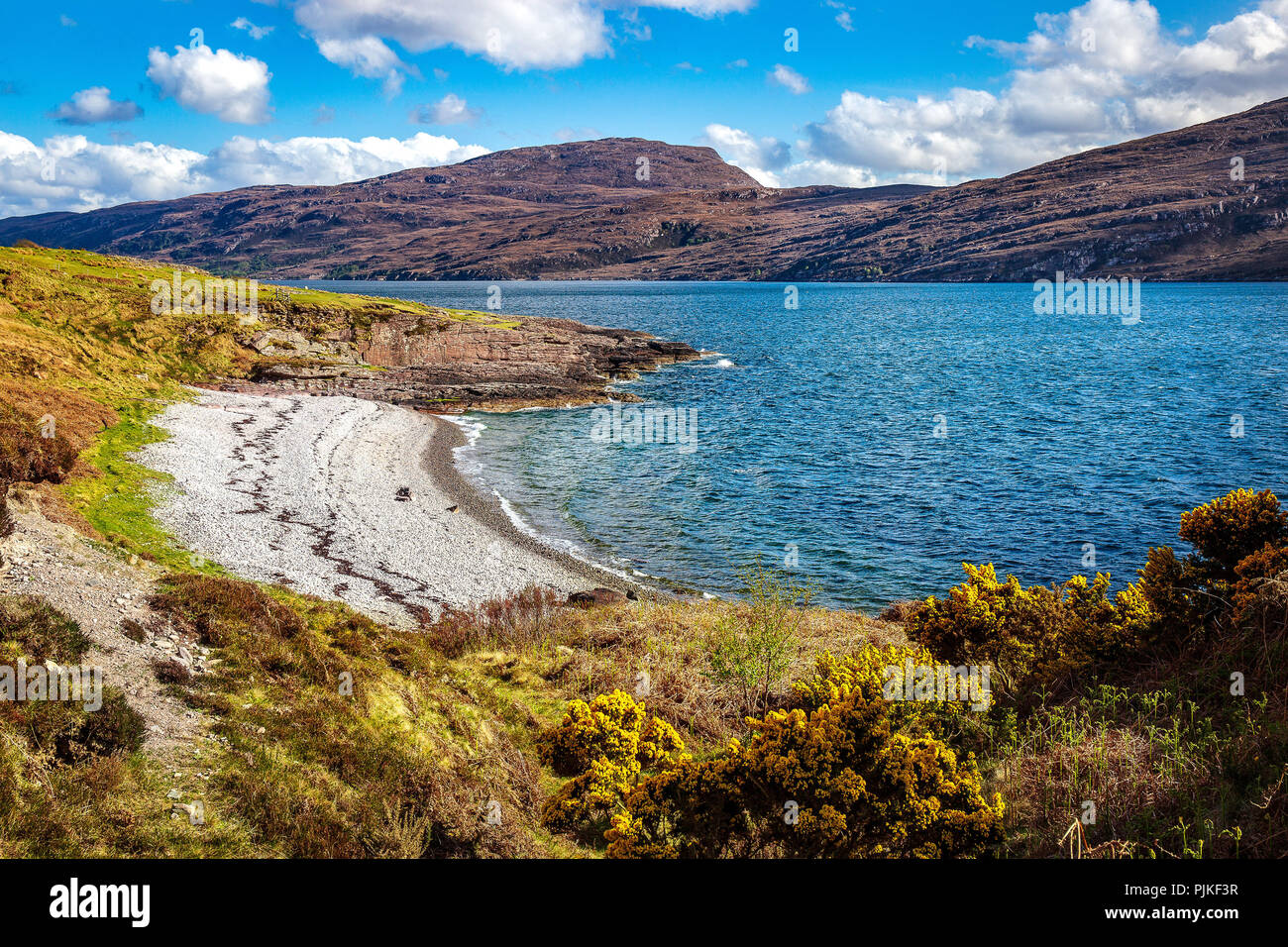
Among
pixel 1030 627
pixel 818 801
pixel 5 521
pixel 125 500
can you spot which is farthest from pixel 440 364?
pixel 818 801

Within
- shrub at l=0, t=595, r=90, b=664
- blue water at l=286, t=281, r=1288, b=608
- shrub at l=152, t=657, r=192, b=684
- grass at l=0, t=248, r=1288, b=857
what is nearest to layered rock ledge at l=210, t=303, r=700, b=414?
blue water at l=286, t=281, r=1288, b=608

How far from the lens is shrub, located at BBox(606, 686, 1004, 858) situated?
7.80 meters

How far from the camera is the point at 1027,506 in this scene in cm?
3494

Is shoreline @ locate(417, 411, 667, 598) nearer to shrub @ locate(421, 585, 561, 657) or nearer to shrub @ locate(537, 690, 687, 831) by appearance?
shrub @ locate(421, 585, 561, 657)

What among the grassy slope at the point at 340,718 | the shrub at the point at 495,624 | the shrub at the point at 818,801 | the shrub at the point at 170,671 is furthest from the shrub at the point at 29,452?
the shrub at the point at 818,801

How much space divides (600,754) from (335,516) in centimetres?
2254

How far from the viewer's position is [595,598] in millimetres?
23516

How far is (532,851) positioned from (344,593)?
14.8 m

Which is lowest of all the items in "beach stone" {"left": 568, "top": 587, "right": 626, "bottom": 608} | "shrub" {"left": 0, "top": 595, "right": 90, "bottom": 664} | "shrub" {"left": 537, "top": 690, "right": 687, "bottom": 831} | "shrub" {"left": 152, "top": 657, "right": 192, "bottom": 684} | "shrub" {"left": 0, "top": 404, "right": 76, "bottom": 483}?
"beach stone" {"left": 568, "top": 587, "right": 626, "bottom": 608}

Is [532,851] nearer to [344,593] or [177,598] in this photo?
[177,598]

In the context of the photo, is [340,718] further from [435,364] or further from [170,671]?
[435,364]

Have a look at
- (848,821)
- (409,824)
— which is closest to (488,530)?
(409,824)

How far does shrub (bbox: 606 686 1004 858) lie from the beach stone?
1461 cm
